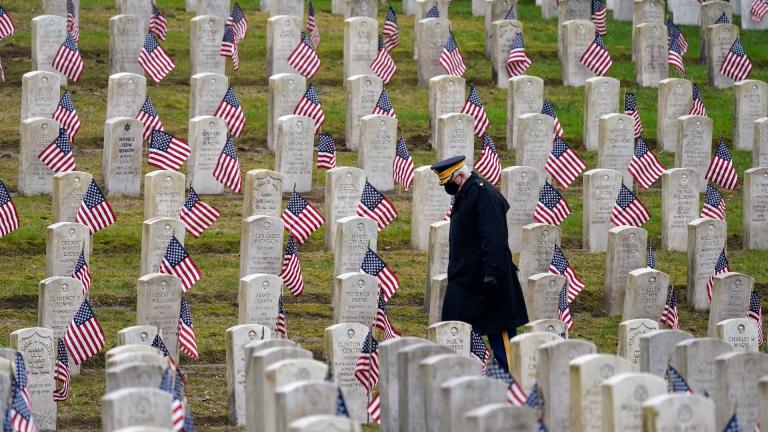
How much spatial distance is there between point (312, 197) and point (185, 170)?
1393 mm

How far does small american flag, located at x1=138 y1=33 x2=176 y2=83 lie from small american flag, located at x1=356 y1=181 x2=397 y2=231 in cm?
485

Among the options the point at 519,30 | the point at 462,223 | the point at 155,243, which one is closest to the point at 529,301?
the point at 462,223

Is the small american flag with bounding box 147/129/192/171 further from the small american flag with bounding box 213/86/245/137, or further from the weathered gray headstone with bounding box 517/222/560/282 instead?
the weathered gray headstone with bounding box 517/222/560/282

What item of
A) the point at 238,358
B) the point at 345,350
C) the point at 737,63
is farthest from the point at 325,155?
the point at 737,63

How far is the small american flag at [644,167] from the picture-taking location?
17.5 metres

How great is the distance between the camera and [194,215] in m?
15.4

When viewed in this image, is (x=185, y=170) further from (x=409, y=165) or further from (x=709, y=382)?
(x=709, y=382)

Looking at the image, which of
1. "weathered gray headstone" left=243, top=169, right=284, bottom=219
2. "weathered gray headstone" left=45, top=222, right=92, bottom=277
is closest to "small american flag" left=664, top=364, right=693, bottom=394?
"weathered gray headstone" left=45, top=222, right=92, bottom=277

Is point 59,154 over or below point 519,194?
over

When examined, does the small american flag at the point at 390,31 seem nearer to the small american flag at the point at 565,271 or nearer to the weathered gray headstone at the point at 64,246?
the small american flag at the point at 565,271

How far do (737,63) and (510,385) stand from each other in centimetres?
1178

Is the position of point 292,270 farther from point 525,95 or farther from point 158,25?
point 158,25

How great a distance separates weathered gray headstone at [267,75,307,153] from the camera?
19.0m

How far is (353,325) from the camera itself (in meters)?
12.2
